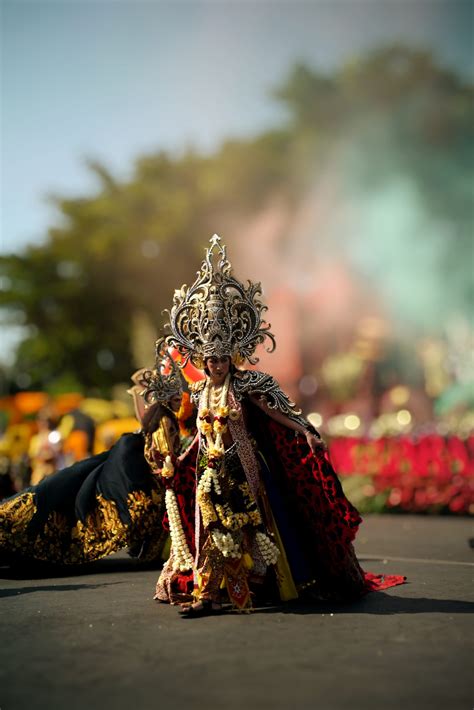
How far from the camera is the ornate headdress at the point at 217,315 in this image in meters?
6.29

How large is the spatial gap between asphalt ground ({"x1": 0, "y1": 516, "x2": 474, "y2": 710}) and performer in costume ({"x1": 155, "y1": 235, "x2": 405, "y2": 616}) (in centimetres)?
30

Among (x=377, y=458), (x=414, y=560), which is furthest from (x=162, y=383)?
(x=377, y=458)

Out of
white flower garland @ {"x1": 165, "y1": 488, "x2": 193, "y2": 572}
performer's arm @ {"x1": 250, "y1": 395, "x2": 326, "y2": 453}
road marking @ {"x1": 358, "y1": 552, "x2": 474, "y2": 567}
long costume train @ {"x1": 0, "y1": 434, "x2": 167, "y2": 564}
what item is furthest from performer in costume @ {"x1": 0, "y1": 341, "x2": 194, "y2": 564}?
road marking @ {"x1": 358, "y1": 552, "x2": 474, "y2": 567}

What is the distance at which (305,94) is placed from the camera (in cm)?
3897

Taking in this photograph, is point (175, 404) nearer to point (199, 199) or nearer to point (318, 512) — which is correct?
point (318, 512)

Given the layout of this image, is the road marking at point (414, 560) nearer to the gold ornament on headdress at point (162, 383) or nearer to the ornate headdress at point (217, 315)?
the gold ornament on headdress at point (162, 383)

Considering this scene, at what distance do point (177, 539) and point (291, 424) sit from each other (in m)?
1.22

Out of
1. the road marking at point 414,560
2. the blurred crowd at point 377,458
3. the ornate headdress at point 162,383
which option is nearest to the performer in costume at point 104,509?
the ornate headdress at point 162,383

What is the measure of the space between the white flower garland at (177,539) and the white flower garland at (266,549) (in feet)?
1.89

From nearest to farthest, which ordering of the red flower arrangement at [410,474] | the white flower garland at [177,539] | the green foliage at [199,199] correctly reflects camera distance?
the white flower garland at [177,539], the red flower arrangement at [410,474], the green foliage at [199,199]

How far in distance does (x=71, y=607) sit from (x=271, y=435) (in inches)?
75.0

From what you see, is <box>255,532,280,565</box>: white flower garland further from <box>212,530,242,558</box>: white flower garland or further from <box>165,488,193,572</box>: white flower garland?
<box>165,488,193,572</box>: white flower garland

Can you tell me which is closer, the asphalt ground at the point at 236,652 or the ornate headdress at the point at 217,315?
the asphalt ground at the point at 236,652

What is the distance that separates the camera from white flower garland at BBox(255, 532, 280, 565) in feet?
20.1
